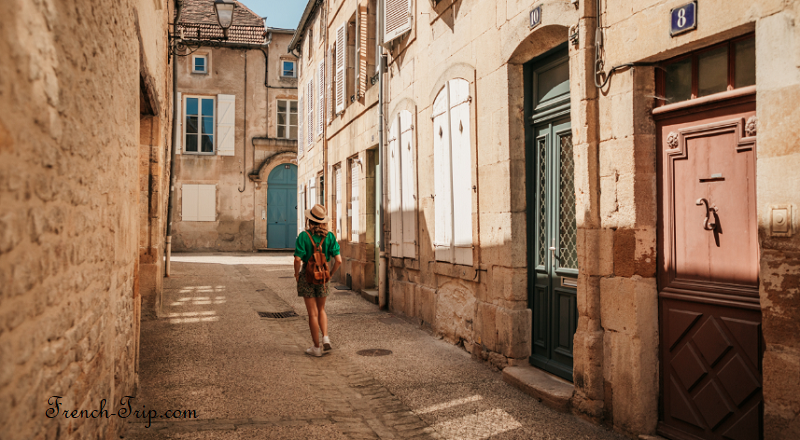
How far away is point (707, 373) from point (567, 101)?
7.83 ft

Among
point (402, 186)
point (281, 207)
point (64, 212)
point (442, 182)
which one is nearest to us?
point (64, 212)

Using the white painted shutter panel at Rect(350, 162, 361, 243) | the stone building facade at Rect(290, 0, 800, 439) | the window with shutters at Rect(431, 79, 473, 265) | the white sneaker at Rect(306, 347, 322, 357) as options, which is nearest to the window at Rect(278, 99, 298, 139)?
the white painted shutter panel at Rect(350, 162, 361, 243)

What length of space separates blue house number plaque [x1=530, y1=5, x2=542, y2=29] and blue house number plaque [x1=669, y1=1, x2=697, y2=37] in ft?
4.89

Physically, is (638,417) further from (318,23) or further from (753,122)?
(318,23)

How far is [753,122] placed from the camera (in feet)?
10.6

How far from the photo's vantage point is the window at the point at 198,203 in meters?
22.3

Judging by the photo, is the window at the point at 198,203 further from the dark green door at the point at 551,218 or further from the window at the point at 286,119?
the dark green door at the point at 551,218

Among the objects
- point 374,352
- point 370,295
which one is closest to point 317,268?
point 374,352

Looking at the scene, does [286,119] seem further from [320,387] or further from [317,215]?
[320,387]

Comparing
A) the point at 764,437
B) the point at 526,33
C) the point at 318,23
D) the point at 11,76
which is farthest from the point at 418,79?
the point at 318,23

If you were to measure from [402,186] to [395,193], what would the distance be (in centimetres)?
36

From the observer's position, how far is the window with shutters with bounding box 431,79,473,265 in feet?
20.6

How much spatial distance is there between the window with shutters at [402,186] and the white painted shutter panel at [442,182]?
73 cm

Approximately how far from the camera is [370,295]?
9.91m
